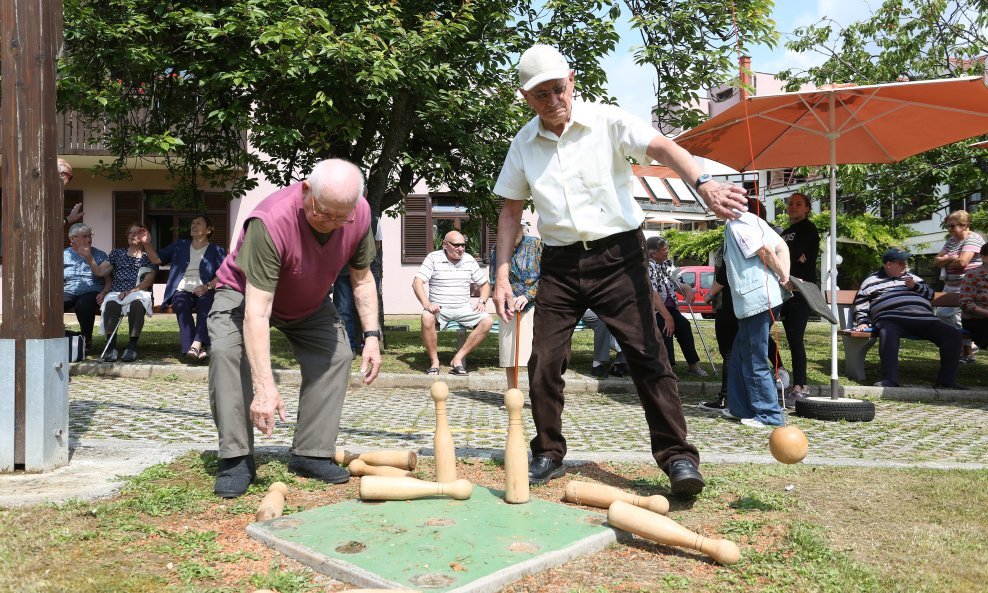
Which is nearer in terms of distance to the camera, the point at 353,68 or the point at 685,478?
the point at 685,478

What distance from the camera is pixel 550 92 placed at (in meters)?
3.79

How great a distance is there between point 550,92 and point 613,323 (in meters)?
1.17

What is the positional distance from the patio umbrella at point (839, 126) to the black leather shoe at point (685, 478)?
11.9ft

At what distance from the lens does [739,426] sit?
652 cm

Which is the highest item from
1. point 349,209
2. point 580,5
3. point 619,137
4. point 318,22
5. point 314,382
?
point 580,5

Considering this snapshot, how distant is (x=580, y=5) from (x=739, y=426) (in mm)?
6031

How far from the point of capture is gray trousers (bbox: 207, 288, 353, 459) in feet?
12.9

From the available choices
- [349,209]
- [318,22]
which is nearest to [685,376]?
[318,22]

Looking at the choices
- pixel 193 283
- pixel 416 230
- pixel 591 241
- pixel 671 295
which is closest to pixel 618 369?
pixel 671 295

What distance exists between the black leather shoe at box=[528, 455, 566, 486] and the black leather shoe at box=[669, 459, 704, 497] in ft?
2.09

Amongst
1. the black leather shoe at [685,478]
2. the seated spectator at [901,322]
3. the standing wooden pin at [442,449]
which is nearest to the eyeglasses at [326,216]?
the standing wooden pin at [442,449]

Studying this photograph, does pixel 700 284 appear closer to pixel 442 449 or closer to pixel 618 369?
pixel 618 369

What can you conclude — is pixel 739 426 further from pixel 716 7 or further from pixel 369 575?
pixel 716 7

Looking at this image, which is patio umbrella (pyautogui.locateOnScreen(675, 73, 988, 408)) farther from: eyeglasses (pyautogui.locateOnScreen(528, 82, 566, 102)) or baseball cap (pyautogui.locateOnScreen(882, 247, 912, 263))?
eyeglasses (pyautogui.locateOnScreen(528, 82, 566, 102))
